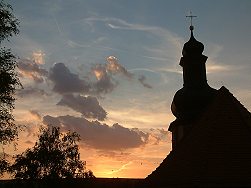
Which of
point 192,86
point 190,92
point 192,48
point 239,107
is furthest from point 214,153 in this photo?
point 192,48

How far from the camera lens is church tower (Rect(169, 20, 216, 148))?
27.8 meters

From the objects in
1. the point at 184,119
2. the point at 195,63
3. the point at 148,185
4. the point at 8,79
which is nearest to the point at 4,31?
the point at 8,79

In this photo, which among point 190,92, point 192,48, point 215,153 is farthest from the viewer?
point 192,48

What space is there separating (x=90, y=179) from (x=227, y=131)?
14489 millimetres

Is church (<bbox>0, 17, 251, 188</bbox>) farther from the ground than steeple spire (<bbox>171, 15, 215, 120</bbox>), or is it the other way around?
steeple spire (<bbox>171, 15, 215, 120</bbox>)

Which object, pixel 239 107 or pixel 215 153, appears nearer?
pixel 215 153

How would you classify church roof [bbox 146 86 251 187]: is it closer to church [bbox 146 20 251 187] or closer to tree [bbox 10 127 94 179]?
church [bbox 146 20 251 187]

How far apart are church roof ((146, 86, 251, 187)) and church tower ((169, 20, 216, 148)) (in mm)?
6962

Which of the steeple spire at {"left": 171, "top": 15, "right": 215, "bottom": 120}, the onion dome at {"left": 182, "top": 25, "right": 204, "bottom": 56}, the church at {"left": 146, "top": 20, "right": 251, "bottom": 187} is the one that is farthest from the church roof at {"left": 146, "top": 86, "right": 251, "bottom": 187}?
the onion dome at {"left": 182, "top": 25, "right": 204, "bottom": 56}

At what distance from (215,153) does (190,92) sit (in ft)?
35.3

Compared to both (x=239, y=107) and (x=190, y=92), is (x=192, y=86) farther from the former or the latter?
(x=239, y=107)

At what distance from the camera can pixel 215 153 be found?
17938mm

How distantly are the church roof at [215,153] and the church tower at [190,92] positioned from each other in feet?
22.8

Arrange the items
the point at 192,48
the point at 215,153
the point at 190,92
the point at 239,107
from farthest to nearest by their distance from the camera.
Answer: the point at 192,48, the point at 190,92, the point at 239,107, the point at 215,153
